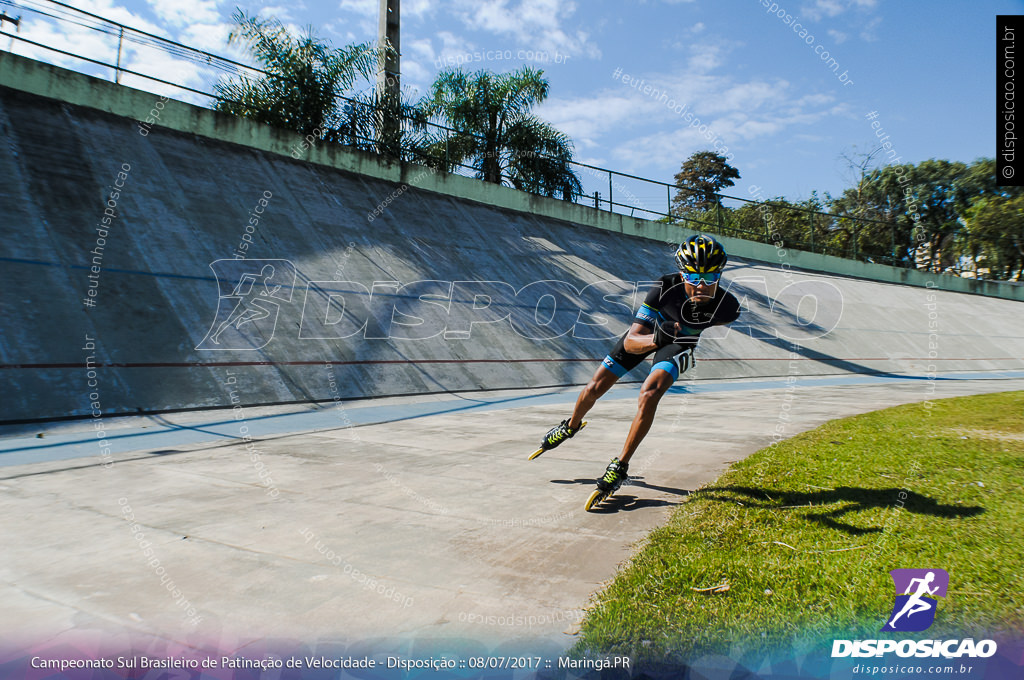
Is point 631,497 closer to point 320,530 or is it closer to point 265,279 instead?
point 320,530

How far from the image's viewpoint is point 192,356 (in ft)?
27.0

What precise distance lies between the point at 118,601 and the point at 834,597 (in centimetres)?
291

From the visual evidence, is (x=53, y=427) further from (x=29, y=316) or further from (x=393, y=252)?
(x=393, y=252)

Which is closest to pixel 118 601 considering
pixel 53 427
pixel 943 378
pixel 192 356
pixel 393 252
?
pixel 53 427

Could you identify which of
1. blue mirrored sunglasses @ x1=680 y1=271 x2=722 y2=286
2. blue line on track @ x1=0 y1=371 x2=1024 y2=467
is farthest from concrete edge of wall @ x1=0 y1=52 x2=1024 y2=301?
blue mirrored sunglasses @ x1=680 y1=271 x2=722 y2=286

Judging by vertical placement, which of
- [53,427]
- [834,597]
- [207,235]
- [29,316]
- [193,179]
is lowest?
[53,427]

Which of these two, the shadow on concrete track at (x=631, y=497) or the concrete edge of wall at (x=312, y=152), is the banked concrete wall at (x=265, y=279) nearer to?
the concrete edge of wall at (x=312, y=152)

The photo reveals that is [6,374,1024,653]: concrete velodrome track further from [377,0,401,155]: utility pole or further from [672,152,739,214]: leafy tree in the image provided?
[672,152,739,214]: leafy tree

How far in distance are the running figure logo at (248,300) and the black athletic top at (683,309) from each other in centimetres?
675

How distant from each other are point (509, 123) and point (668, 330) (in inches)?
734

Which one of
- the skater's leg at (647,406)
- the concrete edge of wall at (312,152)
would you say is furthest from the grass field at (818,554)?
the concrete edge of wall at (312,152)

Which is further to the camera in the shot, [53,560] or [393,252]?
[393,252]

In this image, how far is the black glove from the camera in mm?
4281

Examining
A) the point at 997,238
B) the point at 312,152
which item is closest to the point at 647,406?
the point at 312,152
